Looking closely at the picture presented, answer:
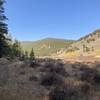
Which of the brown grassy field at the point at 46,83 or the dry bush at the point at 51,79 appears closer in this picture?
the brown grassy field at the point at 46,83

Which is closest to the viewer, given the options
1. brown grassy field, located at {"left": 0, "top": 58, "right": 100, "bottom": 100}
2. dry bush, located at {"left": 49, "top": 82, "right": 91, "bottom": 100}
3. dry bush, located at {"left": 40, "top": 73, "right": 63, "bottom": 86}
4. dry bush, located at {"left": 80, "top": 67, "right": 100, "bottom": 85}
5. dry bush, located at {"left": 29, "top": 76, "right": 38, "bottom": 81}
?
dry bush, located at {"left": 49, "top": 82, "right": 91, "bottom": 100}

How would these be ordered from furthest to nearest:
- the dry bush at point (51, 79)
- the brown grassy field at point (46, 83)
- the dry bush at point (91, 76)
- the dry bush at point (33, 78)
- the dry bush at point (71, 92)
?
the dry bush at point (33, 78) → the dry bush at point (91, 76) → the dry bush at point (51, 79) → the brown grassy field at point (46, 83) → the dry bush at point (71, 92)

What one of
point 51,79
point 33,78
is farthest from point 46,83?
point 33,78

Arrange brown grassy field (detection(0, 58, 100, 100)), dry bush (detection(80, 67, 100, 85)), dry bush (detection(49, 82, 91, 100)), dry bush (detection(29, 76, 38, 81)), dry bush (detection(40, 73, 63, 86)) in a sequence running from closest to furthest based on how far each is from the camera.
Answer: dry bush (detection(49, 82, 91, 100))
brown grassy field (detection(0, 58, 100, 100))
dry bush (detection(40, 73, 63, 86))
dry bush (detection(80, 67, 100, 85))
dry bush (detection(29, 76, 38, 81))

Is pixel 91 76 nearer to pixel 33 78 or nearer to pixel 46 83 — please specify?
pixel 46 83

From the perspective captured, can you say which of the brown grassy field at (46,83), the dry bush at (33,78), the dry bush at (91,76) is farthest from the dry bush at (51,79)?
the dry bush at (91,76)

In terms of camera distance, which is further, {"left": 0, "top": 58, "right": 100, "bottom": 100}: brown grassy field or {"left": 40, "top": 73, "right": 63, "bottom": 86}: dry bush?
{"left": 40, "top": 73, "right": 63, "bottom": 86}: dry bush

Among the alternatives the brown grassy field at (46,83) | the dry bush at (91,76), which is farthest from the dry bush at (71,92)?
the dry bush at (91,76)

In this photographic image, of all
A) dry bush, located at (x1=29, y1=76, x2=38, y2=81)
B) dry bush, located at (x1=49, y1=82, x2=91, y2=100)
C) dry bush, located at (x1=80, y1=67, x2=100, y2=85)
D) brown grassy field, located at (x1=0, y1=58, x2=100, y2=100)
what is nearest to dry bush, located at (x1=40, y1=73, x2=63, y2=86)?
brown grassy field, located at (x1=0, y1=58, x2=100, y2=100)

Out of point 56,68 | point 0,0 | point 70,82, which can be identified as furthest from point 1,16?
point 70,82

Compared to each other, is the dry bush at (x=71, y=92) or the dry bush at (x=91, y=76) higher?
the dry bush at (x=91, y=76)

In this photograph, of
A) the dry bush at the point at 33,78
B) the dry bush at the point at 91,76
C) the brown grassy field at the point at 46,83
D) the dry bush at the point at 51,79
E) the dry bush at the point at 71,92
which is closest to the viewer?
the dry bush at the point at 71,92

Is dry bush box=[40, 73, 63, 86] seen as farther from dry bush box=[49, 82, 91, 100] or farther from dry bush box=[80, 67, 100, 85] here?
dry bush box=[80, 67, 100, 85]

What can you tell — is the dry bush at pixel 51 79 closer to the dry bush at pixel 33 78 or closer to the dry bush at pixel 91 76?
the dry bush at pixel 33 78
